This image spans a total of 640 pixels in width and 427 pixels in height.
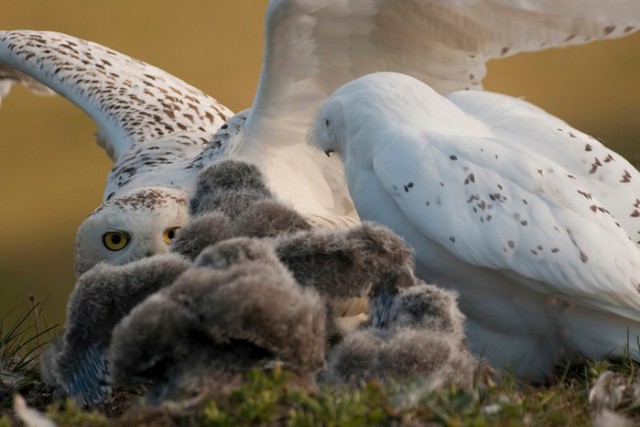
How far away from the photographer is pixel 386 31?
5.32 meters

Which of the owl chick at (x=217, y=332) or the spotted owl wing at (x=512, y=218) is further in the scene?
the spotted owl wing at (x=512, y=218)

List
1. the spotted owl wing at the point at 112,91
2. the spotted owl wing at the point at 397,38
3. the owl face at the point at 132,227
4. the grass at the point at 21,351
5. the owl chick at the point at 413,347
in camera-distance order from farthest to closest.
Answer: the spotted owl wing at the point at 112,91
the spotted owl wing at the point at 397,38
the owl face at the point at 132,227
the grass at the point at 21,351
the owl chick at the point at 413,347

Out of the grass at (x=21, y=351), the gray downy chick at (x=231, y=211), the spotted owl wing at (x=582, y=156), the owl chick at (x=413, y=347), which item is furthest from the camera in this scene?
the grass at (x=21, y=351)

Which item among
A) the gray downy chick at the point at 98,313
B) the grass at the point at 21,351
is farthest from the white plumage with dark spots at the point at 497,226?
the grass at the point at 21,351

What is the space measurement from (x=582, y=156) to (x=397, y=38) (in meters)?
1.06

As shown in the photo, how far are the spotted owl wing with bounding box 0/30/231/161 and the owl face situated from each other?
4.77ft

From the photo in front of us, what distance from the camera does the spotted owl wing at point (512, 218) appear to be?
13.4 feet

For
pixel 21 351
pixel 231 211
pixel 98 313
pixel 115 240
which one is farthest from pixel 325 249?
pixel 21 351

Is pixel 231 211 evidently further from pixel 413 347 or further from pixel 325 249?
pixel 413 347

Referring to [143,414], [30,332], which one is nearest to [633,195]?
[143,414]

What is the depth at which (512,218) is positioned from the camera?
410 centimetres

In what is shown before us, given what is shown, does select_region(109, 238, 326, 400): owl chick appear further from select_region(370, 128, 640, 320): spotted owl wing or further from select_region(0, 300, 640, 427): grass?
select_region(370, 128, 640, 320): spotted owl wing

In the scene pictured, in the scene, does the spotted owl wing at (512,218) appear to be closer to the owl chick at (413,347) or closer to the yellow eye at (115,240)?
the owl chick at (413,347)

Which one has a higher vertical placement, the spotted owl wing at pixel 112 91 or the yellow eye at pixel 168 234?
the spotted owl wing at pixel 112 91
